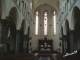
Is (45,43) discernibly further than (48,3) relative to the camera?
No

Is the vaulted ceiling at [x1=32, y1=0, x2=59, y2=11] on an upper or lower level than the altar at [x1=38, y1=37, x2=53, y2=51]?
upper

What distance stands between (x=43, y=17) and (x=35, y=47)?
36.0 ft

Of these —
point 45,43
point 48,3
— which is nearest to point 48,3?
point 48,3

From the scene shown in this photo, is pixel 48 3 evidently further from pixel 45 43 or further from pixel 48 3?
pixel 45 43

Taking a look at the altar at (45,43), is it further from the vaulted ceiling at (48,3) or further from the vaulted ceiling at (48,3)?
the vaulted ceiling at (48,3)

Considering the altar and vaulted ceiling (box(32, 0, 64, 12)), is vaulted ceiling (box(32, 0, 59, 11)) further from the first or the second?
the altar

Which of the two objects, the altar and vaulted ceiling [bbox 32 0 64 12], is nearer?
the altar

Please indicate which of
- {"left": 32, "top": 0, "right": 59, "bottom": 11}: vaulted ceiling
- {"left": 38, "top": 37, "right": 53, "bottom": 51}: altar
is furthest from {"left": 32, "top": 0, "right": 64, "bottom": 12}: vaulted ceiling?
{"left": 38, "top": 37, "right": 53, "bottom": 51}: altar

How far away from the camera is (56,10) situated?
126ft

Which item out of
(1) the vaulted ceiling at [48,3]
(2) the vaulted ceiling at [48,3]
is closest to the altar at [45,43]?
(1) the vaulted ceiling at [48,3]

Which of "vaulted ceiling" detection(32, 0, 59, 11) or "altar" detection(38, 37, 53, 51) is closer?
"altar" detection(38, 37, 53, 51)

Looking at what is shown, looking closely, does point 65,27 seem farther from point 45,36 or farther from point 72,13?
point 45,36

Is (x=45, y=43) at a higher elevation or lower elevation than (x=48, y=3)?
lower

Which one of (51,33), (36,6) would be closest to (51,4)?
(36,6)
